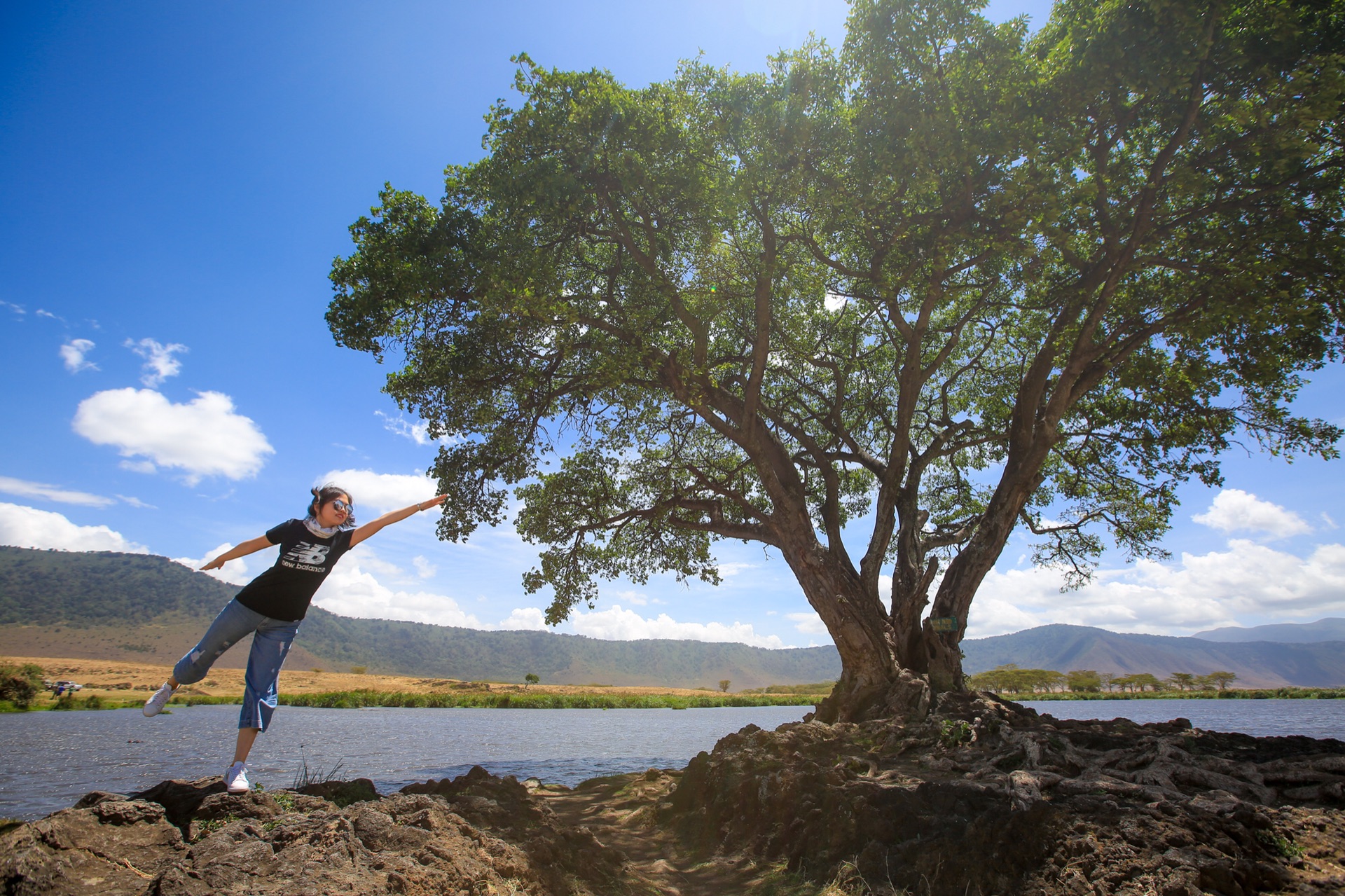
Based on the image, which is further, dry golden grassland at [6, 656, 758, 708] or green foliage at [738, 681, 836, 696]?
green foliage at [738, 681, 836, 696]

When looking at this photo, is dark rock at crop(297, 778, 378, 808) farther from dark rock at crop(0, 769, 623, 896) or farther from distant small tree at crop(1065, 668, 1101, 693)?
distant small tree at crop(1065, 668, 1101, 693)

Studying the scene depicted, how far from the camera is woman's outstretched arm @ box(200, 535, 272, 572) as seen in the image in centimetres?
471

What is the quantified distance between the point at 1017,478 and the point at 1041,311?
4533 millimetres

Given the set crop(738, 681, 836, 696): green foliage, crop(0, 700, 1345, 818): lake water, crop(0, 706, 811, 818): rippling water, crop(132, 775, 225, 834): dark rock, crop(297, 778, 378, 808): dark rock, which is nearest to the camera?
crop(132, 775, 225, 834): dark rock

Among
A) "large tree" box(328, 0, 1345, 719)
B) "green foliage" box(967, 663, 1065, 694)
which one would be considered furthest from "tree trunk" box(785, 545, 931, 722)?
"green foliage" box(967, 663, 1065, 694)

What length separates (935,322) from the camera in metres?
15.6

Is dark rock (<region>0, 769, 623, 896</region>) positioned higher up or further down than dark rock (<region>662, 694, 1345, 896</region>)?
higher up

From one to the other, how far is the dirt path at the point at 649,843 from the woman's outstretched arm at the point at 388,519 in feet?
12.1

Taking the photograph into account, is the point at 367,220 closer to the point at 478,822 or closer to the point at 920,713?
the point at 478,822

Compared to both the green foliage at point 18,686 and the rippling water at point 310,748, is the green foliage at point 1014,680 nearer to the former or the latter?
the rippling water at point 310,748

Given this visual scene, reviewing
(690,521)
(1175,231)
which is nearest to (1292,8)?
(1175,231)

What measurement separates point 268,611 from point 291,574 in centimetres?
30

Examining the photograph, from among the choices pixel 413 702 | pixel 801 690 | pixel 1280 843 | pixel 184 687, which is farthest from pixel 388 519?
pixel 801 690

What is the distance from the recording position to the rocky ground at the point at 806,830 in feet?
11.3
